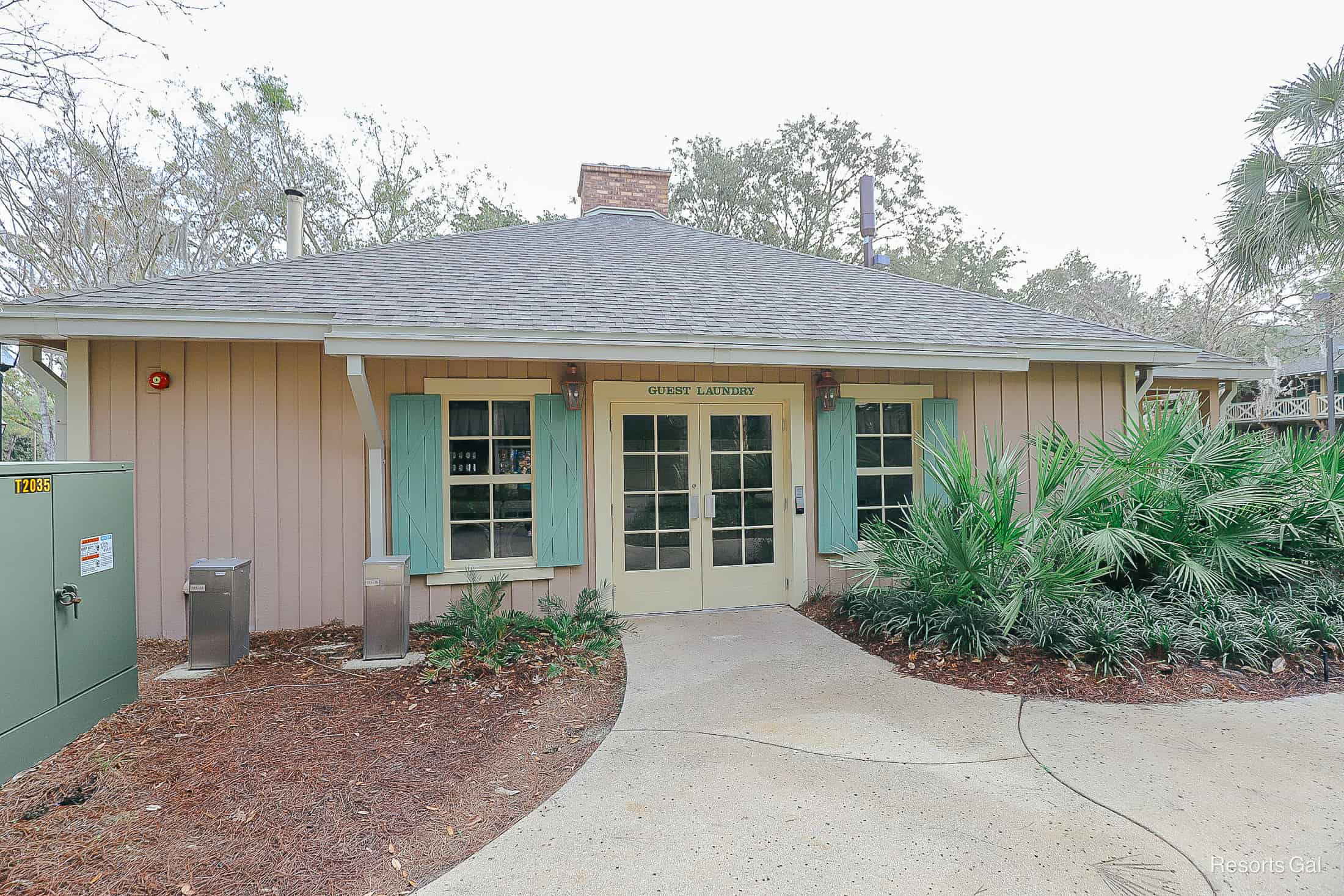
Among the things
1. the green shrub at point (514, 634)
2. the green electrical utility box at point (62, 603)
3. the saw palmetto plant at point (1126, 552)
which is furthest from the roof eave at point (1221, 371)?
the green electrical utility box at point (62, 603)

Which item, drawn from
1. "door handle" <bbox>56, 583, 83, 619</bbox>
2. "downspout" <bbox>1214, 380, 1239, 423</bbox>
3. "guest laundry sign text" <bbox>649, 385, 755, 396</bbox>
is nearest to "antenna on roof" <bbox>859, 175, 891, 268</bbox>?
"downspout" <bbox>1214, 380, 1239, 423</bbox>

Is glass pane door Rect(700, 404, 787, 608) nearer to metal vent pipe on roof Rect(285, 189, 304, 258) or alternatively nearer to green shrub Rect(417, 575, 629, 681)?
green shrub Rect(417, 575, 629, 681)

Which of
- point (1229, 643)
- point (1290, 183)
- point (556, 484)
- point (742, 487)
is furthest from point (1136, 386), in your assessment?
point (556, 484)

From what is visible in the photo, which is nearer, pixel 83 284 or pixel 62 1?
pixel 62 1

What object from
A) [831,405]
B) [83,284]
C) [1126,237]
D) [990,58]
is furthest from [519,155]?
[1126,237]

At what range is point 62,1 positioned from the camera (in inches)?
195

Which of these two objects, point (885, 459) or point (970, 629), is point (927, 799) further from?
point (885, 459)

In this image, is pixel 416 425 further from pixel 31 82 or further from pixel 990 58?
pixel 990 58

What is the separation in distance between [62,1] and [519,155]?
1409 centimetres

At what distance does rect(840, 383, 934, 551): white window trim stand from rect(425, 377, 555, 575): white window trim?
9.56 feet

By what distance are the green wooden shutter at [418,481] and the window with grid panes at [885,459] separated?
386 cm

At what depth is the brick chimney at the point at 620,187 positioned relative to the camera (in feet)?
32.1

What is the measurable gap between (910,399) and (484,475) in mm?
4128

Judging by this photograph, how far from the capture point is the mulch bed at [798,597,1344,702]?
4.02 metres
